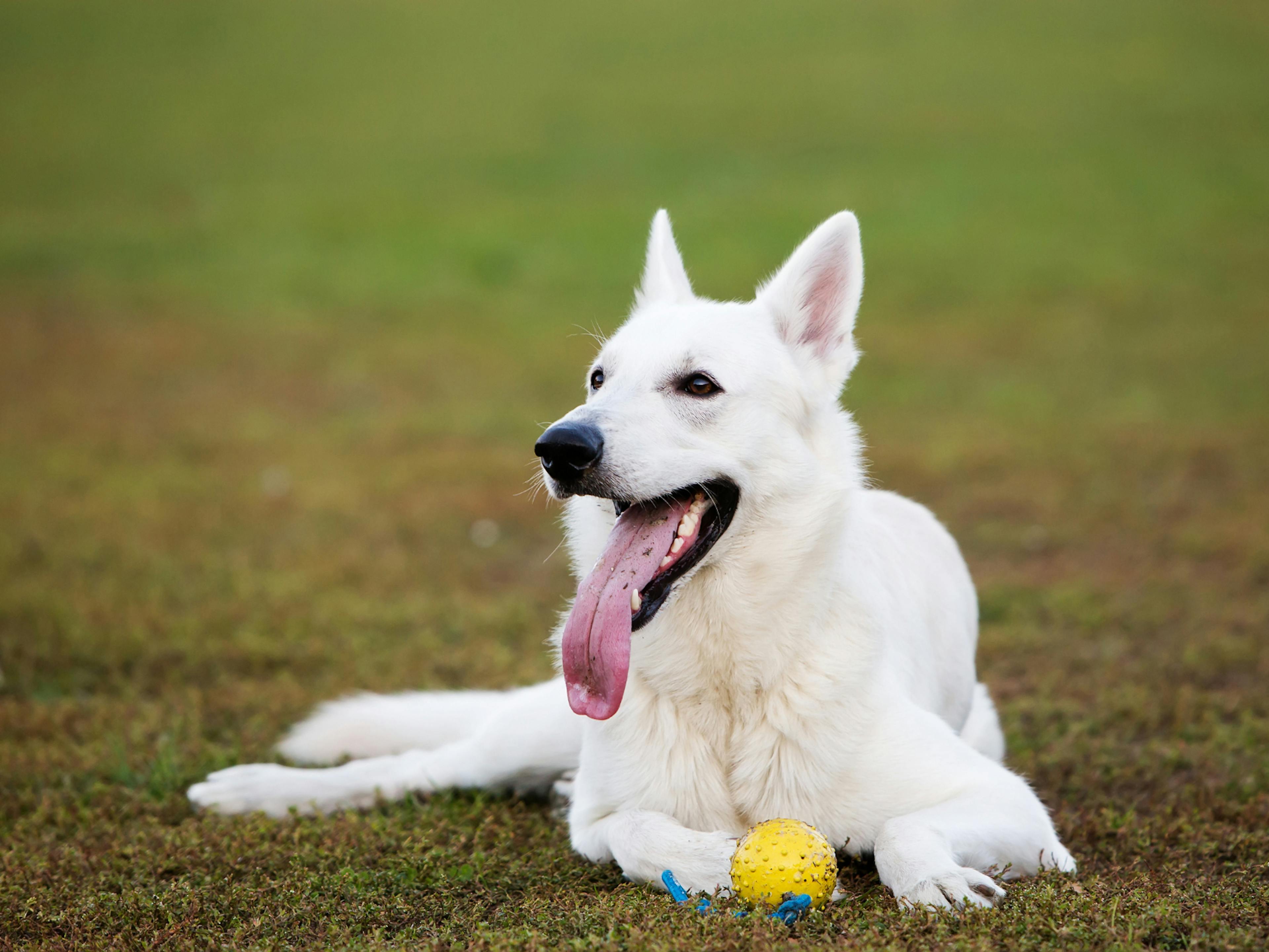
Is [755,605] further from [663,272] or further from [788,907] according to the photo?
[663,272]

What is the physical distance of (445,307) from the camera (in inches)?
819

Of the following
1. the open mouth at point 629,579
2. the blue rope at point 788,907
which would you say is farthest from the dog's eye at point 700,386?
the blue rope at point 788,907

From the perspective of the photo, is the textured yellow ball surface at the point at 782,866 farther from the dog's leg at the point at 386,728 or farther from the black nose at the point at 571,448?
the dog's leg at the point at 386,728

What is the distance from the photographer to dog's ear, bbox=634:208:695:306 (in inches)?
208

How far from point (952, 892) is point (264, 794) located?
9.82 ft

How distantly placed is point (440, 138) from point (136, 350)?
15.3 meters

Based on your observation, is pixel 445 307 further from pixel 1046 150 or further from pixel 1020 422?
pixel 1046 150

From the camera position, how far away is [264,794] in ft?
17.8

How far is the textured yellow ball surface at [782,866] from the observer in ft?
12.8

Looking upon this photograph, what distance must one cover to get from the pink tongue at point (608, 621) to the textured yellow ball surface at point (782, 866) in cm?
62

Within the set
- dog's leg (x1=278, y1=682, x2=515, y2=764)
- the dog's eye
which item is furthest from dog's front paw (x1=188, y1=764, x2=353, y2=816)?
the dog's eye

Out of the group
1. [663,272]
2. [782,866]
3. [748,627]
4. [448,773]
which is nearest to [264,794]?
[448,773]

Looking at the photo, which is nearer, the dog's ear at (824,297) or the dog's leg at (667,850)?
the dog's leg at (667,850)

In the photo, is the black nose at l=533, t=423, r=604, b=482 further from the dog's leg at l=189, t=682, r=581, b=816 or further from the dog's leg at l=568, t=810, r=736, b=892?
the dog's leg at l=189, t=682, r=581, b=816
